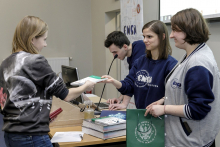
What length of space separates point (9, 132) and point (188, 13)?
118 centimetres

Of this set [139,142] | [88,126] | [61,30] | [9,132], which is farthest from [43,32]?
[61,30]

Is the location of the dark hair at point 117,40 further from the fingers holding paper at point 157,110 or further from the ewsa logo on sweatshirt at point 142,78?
the fingers holding paper at point 157,110

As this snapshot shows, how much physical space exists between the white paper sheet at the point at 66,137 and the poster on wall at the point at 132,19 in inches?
75.0

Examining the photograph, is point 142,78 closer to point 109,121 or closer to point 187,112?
point 109,121

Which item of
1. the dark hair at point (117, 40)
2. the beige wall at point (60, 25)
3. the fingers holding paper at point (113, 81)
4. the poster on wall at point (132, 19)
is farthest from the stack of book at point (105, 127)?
the beige wall at point (60, 25)

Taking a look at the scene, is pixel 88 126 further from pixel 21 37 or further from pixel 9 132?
pixel 21 37

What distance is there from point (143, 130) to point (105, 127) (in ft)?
0.95

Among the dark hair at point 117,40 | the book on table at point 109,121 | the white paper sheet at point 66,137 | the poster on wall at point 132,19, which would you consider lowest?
the white paper sheet at point 66,137

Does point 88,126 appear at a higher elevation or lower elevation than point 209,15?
lower

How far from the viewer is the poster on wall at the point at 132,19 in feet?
11.1

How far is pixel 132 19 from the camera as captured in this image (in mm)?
3555

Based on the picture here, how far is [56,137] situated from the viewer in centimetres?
171

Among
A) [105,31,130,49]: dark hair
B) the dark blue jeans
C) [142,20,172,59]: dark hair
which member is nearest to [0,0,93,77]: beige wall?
[105,31,130,49]: dark hair

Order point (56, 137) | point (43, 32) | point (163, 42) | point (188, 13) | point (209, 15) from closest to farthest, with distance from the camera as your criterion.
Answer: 1. point (188, 13)
2. point (43, 32)
3. point (56, 137)
4. point (163, 42)
5. point (209, 15)
